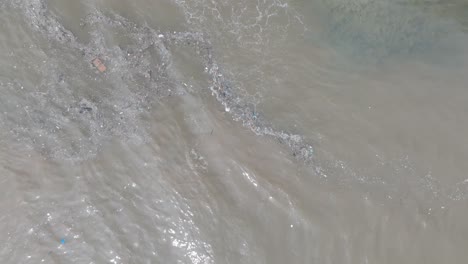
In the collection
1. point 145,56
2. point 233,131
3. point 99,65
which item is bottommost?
point 99,65

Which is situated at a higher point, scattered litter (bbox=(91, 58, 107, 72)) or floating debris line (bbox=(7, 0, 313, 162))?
floating debris line (bbox=(7, 0, 313, 162))

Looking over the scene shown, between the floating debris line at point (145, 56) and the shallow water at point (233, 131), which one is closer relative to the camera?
the shallow water at point (233, 131)

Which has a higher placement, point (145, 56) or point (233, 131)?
point (145, 56)

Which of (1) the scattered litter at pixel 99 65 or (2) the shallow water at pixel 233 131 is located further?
(1) the scattered litter at pixel 99 65

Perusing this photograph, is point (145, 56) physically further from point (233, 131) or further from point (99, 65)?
point (233, 131)

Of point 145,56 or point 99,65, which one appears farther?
point 145,56

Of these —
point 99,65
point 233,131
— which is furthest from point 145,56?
point 233,131

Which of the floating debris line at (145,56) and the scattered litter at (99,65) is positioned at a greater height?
the floating debris line at (145,56)

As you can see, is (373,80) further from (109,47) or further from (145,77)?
(109,47)
